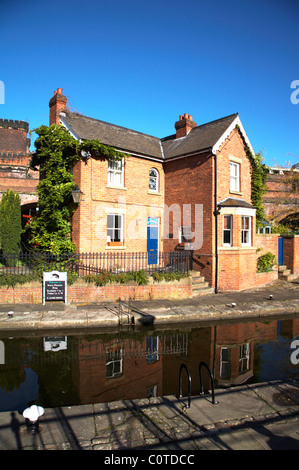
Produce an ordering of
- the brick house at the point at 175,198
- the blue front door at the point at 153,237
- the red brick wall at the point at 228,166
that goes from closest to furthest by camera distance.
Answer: the brick house at the point at 175,198, the red brick wall at the point at 228,166, the blue front door at the point at 153,237

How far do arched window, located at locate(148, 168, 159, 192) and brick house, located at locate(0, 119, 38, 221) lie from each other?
37.0 feet

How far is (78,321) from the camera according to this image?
9.75 metres

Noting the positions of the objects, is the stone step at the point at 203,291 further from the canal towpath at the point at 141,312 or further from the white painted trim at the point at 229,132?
the white painted trim at the point at 229,132

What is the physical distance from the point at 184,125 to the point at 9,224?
12658 mm

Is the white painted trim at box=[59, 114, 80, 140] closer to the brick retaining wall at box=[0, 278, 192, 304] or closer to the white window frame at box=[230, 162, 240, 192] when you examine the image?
the brick retaining wall at box=[0, 278, 192, 304]

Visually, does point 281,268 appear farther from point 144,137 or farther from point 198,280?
point 144,137

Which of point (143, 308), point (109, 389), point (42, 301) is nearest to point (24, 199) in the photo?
point (42, 301)

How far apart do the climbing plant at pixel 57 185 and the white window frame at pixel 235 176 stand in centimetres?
727

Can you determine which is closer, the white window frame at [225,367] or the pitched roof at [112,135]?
the white window frame at [225,367]

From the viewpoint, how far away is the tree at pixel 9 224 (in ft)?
50.1

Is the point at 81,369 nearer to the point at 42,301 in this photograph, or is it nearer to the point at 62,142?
the point at 42,301

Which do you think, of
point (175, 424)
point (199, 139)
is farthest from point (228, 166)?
point (175, 424)

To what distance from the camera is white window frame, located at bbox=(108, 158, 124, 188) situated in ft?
51.9

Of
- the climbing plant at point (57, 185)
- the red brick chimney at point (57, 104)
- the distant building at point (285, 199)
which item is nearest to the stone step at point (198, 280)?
the climbing plant at point (57, 185)
